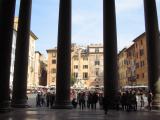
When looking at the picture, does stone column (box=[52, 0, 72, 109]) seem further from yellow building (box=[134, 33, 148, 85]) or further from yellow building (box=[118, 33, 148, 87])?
yellow building (box=[134, 33, 148, 85])

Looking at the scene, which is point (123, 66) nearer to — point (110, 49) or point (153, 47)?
point (153, 47)

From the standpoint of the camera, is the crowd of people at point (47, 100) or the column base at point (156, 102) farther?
the crowd of people at point (47, 100)

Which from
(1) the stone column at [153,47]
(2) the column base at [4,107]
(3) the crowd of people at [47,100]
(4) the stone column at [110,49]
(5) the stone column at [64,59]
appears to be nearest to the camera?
(2) the column base at [4,107]

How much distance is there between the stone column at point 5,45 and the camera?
94.0 ft

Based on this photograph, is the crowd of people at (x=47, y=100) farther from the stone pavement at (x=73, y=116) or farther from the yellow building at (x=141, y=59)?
the yellow building at (x=141, y=59)

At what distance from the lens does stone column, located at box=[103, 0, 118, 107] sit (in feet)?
122

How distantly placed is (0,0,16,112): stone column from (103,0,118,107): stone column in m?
12.7

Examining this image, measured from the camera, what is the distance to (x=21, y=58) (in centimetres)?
4084

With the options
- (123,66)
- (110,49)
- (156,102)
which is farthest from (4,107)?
(123,66)

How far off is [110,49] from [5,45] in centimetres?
1362

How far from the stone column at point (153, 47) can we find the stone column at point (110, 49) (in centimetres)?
414

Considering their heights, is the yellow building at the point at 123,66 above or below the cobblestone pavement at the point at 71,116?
above

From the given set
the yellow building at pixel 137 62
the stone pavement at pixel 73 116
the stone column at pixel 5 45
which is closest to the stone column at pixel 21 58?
the stone pavement at pixel 73 116

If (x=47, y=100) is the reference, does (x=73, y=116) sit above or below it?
below
